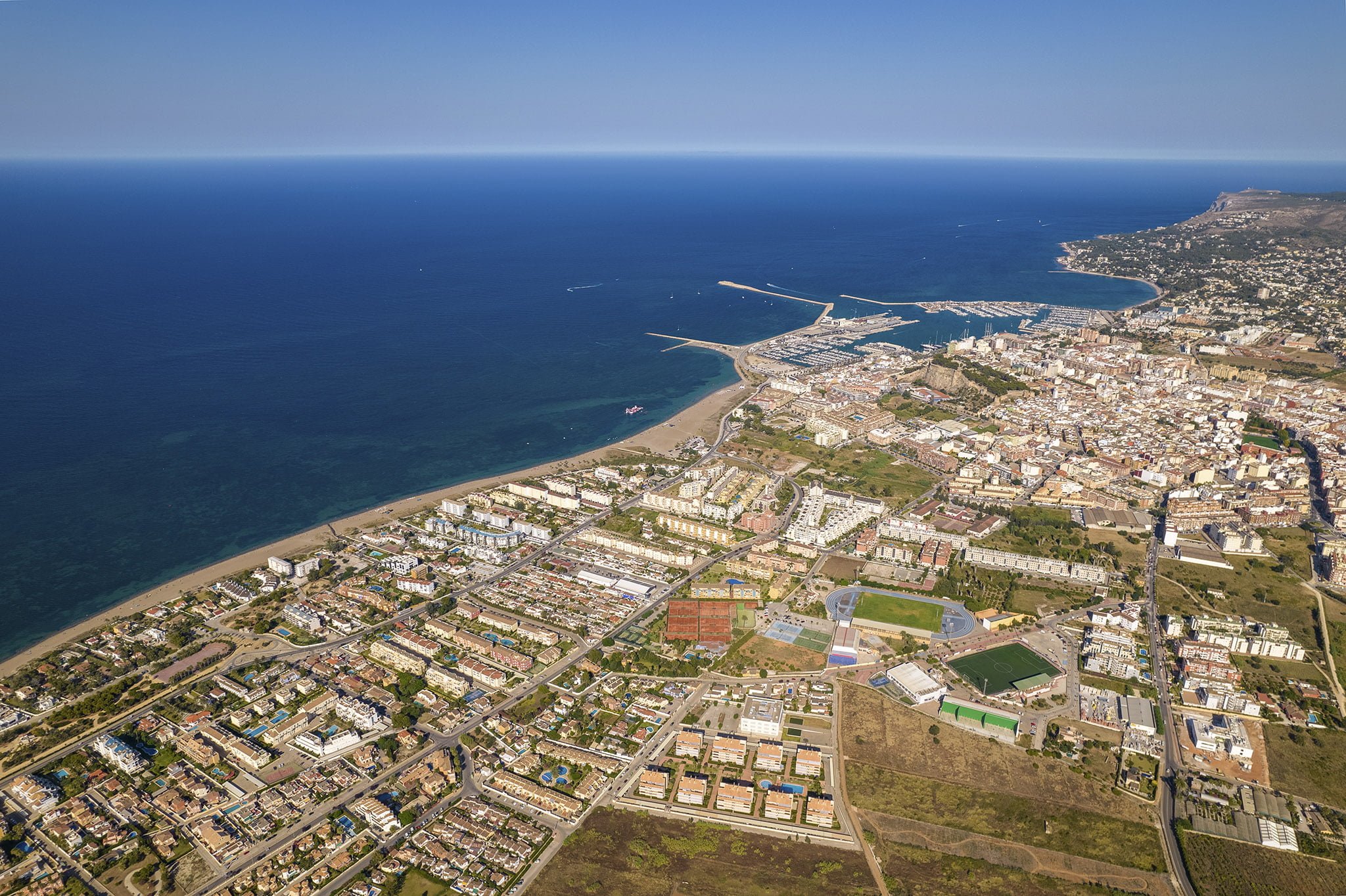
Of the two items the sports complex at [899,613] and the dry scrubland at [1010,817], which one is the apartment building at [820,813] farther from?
the sports complex at [899,613]

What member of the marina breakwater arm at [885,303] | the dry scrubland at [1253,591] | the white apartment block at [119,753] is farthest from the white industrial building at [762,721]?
the marina breakwater arm at [885,303]

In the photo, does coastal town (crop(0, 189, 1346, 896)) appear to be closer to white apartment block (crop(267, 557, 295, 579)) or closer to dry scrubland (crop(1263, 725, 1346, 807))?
dry scrubland (crop(1263, 725, 1346, 807))

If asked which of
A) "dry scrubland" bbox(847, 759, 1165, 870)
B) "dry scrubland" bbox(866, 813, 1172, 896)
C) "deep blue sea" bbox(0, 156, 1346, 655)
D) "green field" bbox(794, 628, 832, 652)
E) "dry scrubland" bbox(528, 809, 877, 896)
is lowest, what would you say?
"dry scrubland" bbox(528, 809, 877, 896)

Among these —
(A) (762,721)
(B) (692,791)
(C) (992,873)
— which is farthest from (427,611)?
(C) (992,873)

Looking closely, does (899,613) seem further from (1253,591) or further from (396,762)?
(396,762)

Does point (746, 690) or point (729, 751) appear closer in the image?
point (729, 751)

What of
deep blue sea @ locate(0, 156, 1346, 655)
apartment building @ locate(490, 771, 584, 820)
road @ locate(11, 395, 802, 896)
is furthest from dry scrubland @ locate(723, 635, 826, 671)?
deep blue sea @ locate(0, 156, 1346, 655)
